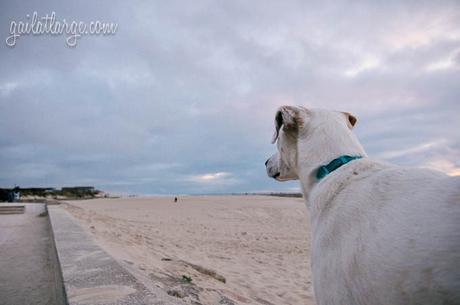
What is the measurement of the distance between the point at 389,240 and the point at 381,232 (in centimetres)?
6

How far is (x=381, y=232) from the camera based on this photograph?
1.45m

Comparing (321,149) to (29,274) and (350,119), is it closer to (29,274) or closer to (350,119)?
(350,119)

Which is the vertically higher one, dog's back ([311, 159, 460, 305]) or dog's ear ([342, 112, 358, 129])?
dog's ear ([342, 112, 358, 129])

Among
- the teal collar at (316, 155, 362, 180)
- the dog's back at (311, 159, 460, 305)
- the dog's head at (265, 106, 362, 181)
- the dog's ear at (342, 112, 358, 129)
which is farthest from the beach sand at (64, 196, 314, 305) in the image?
the dog's ear at (342, 112, 358, 129)

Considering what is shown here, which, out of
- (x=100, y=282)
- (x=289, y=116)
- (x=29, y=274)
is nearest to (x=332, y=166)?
(x=289, y=116)

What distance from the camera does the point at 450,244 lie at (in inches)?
47.0

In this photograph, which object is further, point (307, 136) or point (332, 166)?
→ point (307, 136)

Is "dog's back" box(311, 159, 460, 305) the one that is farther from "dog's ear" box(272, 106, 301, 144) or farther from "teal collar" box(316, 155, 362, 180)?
"dog's ear" box(272, 106, 301, 144)

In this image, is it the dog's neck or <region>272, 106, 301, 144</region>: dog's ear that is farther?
<region>272, 106, 301, 144</region>: dog's ear

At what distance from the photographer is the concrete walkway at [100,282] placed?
8.32 ft

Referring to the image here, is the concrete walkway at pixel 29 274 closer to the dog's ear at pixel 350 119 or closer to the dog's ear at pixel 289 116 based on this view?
the dog's ear at pixel 289 116

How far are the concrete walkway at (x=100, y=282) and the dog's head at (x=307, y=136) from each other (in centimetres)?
153

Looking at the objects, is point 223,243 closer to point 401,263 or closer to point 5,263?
A: point 5,263

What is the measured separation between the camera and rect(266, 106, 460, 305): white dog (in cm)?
122
